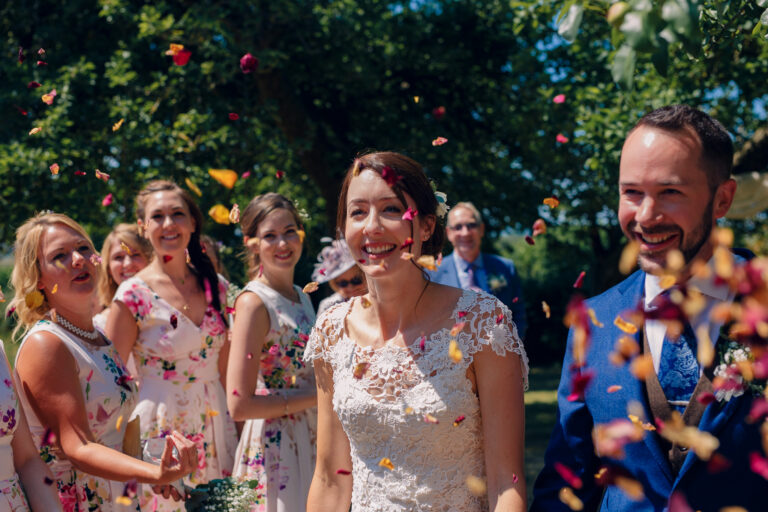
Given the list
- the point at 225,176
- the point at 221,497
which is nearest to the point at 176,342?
the point at 221,497

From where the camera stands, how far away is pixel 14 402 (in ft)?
9.02

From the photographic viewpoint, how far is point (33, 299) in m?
3.16

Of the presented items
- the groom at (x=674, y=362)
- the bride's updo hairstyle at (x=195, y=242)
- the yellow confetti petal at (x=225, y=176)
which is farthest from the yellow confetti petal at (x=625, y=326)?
the bride's updo hairstyle at (x=195, y=242)

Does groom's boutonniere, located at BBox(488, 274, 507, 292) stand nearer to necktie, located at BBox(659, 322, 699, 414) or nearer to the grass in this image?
the grass

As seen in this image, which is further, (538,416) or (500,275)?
(538,416)

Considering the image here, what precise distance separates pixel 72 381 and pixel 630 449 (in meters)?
Result: 2.14

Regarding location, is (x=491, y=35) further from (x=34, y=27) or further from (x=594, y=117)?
(x=34, y=27)

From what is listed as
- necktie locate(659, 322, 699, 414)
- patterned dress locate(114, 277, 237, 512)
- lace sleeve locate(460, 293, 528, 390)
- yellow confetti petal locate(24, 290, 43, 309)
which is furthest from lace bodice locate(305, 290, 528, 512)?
patterned dress locate(114, 277, 237, 512)

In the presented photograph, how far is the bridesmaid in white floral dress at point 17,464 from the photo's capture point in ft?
8.88

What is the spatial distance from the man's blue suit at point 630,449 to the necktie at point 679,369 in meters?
0.07

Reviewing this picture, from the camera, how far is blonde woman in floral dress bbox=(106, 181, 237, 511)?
4156mm

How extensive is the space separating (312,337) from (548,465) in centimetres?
101

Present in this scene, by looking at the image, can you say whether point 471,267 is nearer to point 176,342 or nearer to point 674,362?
point 176,342

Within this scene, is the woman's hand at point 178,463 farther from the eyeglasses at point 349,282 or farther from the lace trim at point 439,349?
the eyeglasses at point 349,282
